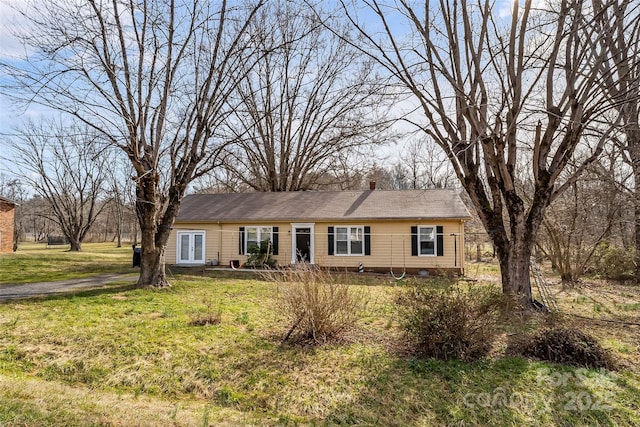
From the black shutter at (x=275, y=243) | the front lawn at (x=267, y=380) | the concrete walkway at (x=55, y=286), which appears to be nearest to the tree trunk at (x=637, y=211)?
the front lawn at (x=267, y=380)

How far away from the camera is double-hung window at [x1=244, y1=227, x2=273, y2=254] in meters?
16.8

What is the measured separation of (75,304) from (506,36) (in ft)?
38.2

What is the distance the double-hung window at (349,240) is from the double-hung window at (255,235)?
3.15 m

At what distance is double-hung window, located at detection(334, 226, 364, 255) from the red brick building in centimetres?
2165

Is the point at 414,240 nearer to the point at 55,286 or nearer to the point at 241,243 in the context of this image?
the point at 241,243

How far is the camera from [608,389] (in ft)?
13.9

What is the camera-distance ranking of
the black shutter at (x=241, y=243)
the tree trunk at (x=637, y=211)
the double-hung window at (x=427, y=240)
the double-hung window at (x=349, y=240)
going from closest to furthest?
the tree trunk at (x=637, y=211) → the double-hung window at (x=427, y=240) → the double-hung window at (x=349, y=240) → the black shutter at (x=241, y=243)

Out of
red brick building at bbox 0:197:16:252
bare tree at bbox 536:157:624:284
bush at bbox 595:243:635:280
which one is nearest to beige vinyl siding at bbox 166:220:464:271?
bare tree at bbox 536:157:624:284

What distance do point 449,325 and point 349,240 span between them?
36.4 feet

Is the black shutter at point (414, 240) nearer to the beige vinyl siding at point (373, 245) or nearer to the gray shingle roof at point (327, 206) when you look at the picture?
the beige vinyl siding at point (373, 245)

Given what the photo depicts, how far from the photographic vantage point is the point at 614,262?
547 inches

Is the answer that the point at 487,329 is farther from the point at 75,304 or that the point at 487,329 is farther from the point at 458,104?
the point at 75,304

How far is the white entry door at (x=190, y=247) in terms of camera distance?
17375 mm

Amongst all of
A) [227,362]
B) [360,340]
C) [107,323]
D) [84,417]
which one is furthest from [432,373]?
[107,323]
